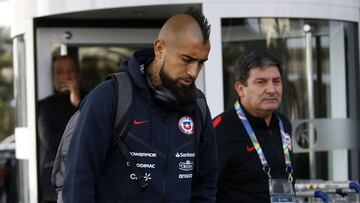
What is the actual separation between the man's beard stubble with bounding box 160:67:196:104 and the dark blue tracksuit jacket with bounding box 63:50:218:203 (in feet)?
0.25

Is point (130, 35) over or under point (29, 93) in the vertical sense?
over

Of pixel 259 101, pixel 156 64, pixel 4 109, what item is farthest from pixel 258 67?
pixel 4 109

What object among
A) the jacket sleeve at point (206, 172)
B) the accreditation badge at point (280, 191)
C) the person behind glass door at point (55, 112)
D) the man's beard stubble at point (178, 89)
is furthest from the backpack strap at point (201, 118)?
the person behind glass door at point (55, 112)

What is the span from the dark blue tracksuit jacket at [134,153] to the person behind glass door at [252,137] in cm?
115

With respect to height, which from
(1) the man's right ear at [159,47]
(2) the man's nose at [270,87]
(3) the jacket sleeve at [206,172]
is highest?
(1) the man's right ear at [159,47]

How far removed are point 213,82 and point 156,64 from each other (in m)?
2.95

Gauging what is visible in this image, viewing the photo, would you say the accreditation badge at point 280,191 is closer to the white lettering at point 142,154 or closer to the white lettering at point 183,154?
the white lettering at point 183,154

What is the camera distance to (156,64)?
3348 mm

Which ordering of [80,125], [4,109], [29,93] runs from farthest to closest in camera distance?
[4,109] < [29,93] < [80,125]

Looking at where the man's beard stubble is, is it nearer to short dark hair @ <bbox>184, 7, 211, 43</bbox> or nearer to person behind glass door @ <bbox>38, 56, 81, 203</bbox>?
short dark hair @ <bbox>184, 7, 211, 43</bbox>

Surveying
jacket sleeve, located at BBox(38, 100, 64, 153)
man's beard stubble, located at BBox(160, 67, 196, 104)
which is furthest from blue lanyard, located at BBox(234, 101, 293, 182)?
jacket sleeve, located at BBox(38, 100, 64, 153)

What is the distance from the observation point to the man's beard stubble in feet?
10.7

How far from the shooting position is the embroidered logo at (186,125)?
3.37 meters

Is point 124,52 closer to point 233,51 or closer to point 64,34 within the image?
point 64,34
